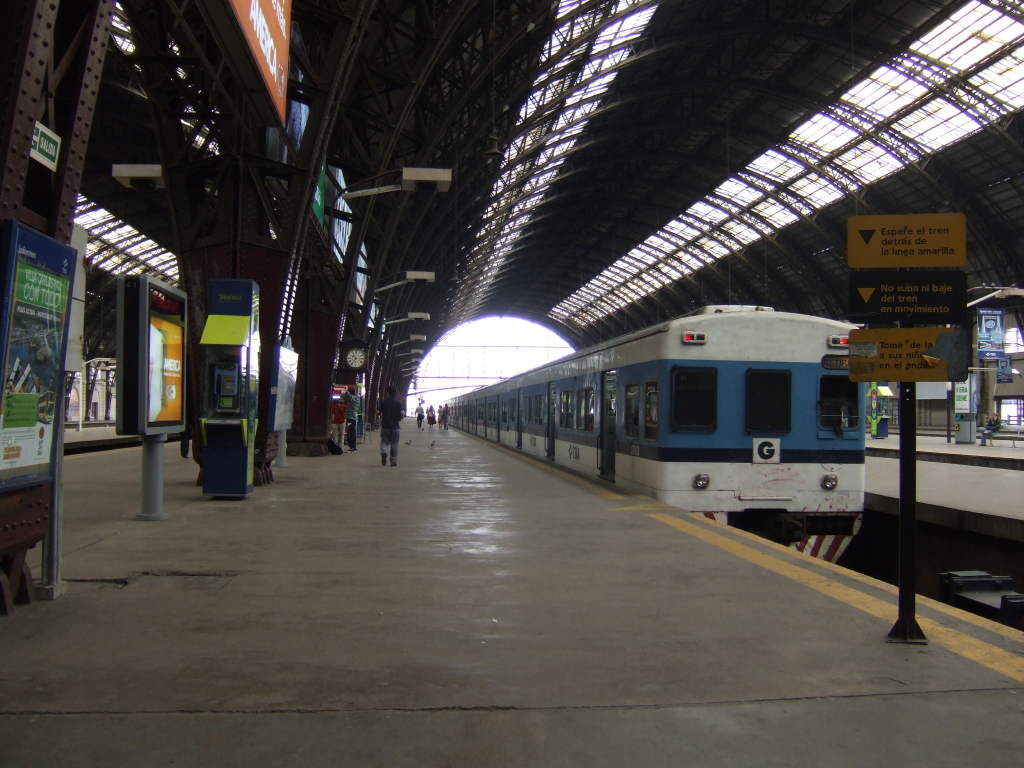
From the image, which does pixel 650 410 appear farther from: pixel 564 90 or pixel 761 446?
pixel 564 90

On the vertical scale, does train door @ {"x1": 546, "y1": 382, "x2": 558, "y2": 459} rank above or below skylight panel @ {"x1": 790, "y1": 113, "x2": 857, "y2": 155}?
below

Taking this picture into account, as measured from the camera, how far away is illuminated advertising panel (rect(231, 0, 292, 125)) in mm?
5344

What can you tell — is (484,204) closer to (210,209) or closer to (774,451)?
(210,209)

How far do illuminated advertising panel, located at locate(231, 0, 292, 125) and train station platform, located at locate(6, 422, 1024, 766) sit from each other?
3519 mm

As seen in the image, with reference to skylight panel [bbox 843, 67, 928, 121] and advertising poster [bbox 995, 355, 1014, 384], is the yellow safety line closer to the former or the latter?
skylight panel [bbox 843, 67, 928, 121]

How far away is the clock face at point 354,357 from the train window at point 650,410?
16.0m

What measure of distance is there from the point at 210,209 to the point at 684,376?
742 centimetres

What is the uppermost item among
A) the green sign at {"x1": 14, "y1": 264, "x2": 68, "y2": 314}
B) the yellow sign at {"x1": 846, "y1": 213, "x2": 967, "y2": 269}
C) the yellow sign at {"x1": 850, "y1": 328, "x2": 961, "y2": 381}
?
the yellow sign at {"x1": 846, "y1": 213, "x2": 967, "y2": 269}

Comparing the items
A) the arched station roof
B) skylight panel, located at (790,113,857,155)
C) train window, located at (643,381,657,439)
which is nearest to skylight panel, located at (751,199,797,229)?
the arched station roof

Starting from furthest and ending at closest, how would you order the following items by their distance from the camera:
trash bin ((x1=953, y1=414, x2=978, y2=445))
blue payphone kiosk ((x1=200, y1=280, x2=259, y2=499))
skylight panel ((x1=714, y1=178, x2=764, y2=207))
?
skylight panel ((x1=714, y1=178, x2=764, y2=207))
trash bin ((x1=953, y1=414, x2=978, y2=445))
blue payphone kiosk ((x1=200, y1=280, x2=259, y2=499))

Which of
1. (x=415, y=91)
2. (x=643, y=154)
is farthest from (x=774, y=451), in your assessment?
(x=643, y=154)

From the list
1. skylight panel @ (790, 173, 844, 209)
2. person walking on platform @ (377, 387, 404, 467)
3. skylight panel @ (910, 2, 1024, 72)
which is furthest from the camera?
skylight panel @ (790, 173, 844, 209)

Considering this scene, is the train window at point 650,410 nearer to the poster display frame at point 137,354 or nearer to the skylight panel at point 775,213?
the poster display frame at point 137,354

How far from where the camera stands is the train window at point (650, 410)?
10.1 meters
